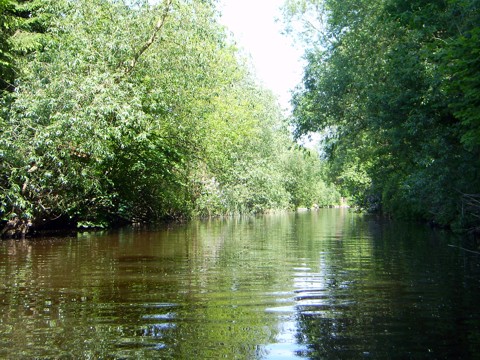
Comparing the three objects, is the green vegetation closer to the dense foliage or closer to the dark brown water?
the dark brown water

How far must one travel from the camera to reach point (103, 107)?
700 inches

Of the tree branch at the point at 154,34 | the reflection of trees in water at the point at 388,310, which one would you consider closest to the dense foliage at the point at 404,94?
the reflection of trees in water at the point at 388,310

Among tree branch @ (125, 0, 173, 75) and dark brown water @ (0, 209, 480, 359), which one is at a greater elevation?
tree branch @ (125, 0, 173, 75)

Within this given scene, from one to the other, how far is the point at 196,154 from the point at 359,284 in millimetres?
18448

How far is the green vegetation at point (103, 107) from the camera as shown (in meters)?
17.9

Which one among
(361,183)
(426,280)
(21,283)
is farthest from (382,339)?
(361,183)

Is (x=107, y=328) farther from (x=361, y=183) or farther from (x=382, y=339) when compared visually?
(x=361, y=183)

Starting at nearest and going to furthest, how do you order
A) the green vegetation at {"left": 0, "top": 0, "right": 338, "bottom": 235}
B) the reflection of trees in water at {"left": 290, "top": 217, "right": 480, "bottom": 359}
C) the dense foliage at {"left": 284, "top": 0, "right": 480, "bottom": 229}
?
the reflection of trees in water at {"left": 290, "top": 217, "right": 480, "bottom": 359} → the dense foliage at {"left": 284, "top": 0, "right": 480, "bottom": 229} → the green vegetation at {"left": 0, "top": 0, "right": 338, "bottom": 235}

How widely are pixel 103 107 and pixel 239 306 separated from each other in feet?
37.9

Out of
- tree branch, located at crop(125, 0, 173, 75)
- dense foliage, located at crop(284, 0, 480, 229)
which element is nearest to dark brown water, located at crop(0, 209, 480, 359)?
dense foliage, located at crop(284, 0, 480, 229)

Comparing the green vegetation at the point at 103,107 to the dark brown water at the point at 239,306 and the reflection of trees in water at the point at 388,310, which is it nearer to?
the dark brown water at the point at 239,306

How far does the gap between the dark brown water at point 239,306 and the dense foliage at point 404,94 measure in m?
4.53

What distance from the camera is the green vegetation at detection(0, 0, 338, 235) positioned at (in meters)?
17.9

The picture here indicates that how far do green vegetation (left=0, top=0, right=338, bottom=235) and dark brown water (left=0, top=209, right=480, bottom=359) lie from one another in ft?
15.9
